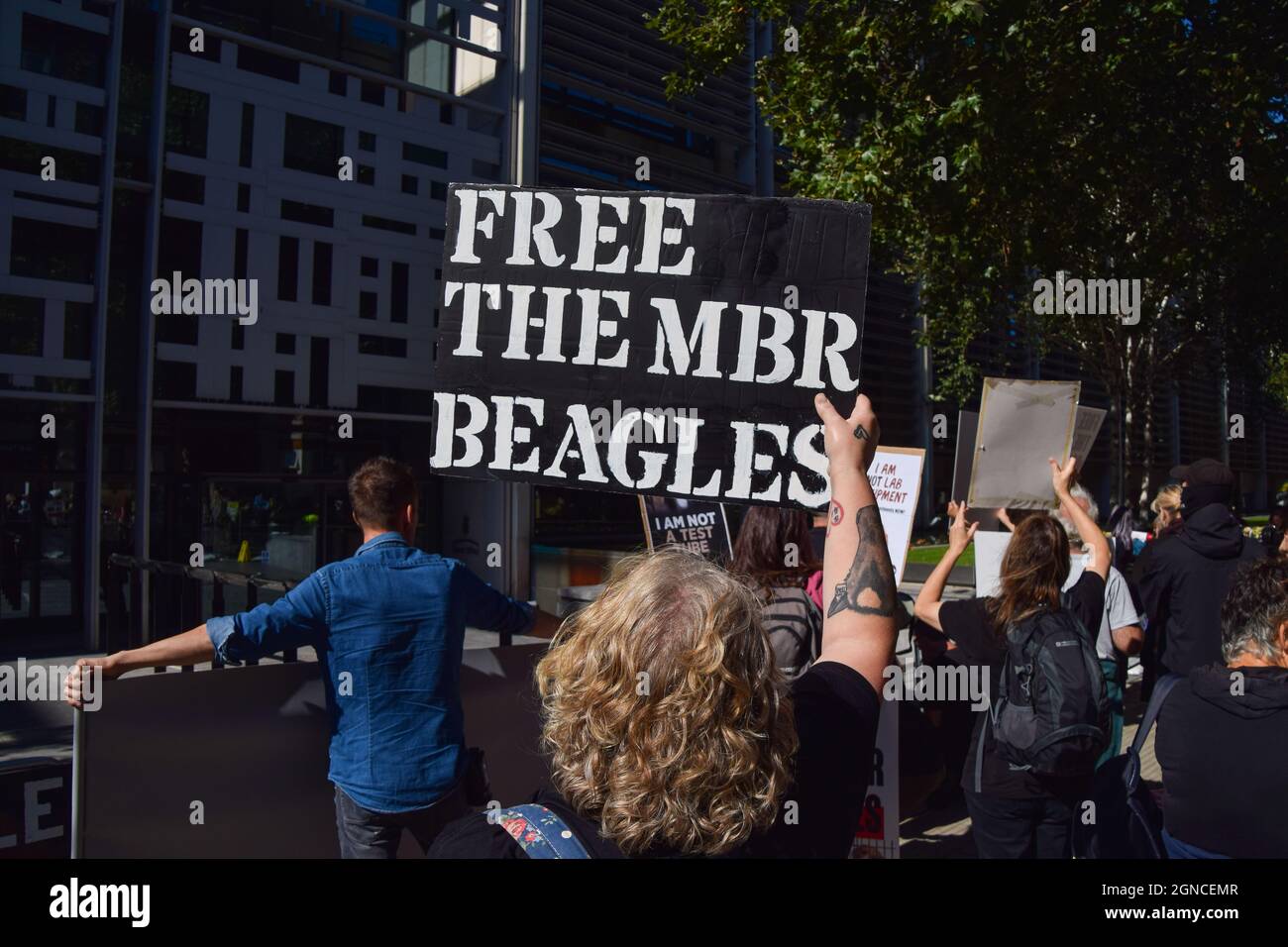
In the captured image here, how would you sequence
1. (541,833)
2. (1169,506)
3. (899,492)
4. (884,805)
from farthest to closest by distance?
(1169,506)
(899,492)
(884,805)
(541,833)

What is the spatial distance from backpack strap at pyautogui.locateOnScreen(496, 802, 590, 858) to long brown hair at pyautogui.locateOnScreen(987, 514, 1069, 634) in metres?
2.52

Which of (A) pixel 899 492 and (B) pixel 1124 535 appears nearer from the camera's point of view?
(A) pixel 899 492

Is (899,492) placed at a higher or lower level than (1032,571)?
higher

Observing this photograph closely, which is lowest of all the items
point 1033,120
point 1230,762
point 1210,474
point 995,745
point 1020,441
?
point 995,745

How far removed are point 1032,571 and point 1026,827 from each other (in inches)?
35.2

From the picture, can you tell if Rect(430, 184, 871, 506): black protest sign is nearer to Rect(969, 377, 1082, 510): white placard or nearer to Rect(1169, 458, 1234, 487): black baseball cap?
Rect(969, 377, 1082, 510): white placard

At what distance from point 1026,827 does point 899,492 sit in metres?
2.39

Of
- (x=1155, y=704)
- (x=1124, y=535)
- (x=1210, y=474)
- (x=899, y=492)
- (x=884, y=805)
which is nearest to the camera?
(x=1155, y=704)

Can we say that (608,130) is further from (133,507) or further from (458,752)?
(458,752)

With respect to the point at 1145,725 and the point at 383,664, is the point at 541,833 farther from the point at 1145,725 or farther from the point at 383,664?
the point at 1145,725

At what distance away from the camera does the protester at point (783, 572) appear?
3293mm

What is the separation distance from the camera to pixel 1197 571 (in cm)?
486

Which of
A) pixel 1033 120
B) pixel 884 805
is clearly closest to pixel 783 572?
pixel 884 805

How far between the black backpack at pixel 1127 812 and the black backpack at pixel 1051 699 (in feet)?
0.34
